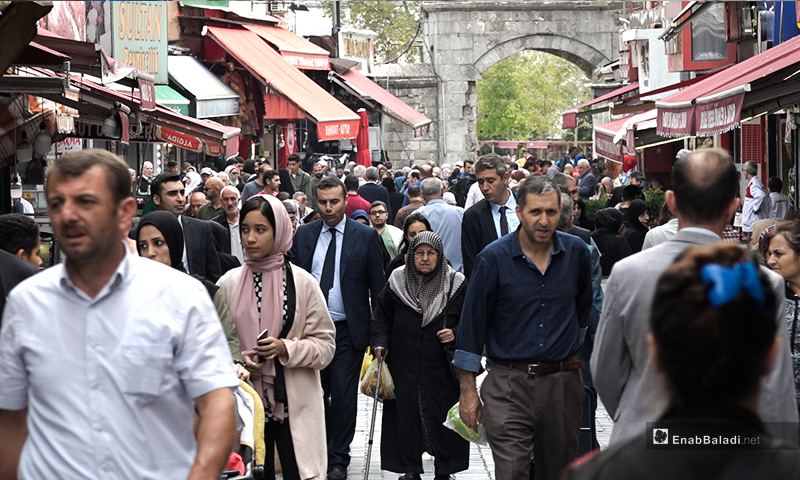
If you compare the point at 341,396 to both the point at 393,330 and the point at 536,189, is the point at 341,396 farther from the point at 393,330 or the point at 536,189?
the point at 536,189

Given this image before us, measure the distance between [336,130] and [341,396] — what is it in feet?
52.5

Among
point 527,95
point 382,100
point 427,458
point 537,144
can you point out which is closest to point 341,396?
point 427,458

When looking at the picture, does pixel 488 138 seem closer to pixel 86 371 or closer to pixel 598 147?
pixel 598 147

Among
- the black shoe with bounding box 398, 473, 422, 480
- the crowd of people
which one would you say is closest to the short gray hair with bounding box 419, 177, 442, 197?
the crowd of people

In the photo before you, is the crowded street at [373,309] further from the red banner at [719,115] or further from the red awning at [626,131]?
the red awning at [626,131]

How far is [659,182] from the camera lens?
21.1 metres

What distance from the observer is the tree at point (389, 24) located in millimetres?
46312

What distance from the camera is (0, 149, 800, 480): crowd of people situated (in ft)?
7.13

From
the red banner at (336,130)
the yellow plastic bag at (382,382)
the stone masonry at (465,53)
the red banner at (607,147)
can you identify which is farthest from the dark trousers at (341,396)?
the stone masonry at (465,53)

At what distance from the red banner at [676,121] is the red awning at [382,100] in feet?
65.1

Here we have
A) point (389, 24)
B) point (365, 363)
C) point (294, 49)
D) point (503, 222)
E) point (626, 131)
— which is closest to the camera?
point (365, 363)

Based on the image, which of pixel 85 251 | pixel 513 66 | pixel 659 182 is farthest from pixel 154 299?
pixel 513 66

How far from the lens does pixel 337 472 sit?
7367 millimetres

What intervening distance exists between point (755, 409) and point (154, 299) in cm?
160
